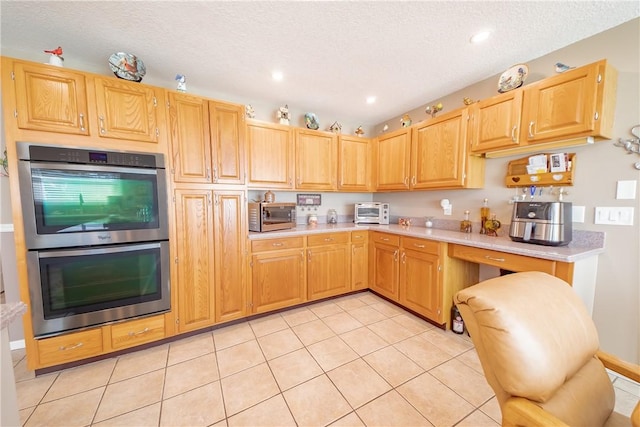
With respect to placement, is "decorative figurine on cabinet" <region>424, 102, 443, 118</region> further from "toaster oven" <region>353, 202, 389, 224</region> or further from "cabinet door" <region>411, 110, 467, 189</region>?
"toaster oven" <region>353, 202, 389, 224</region>

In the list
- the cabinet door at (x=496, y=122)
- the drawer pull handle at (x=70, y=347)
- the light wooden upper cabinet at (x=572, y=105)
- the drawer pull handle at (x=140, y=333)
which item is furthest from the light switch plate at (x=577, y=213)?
the drawer pull handle at (x=70, y=347)

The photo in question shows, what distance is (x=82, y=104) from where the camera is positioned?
1646mm

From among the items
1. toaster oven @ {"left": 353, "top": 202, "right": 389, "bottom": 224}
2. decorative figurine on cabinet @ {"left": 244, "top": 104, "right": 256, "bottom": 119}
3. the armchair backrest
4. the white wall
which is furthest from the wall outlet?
decorative figurine on cabinet @ {"left": 244, "top": 104, "right": 256, "bottom": 119}

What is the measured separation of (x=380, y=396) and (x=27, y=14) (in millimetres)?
3347

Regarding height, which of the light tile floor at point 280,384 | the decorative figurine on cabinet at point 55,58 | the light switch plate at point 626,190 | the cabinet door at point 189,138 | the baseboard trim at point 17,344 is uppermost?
the decorative figurine on cabinet at point 55,58

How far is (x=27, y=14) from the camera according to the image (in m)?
1.50

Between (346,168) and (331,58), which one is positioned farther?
(346,168)

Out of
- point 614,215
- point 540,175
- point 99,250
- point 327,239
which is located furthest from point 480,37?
point 99,250

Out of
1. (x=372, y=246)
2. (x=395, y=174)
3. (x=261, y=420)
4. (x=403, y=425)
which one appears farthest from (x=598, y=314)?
(x=261, y=420)

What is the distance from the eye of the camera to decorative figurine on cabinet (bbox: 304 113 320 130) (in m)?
3.02

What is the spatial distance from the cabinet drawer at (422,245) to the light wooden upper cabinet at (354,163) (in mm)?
1099

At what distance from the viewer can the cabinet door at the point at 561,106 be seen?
156 centimetres

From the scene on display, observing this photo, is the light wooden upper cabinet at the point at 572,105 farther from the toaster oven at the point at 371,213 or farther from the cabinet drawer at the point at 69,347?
the cabinet drawer at the point at 69,347

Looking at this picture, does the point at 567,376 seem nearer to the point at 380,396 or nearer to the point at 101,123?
the point at 380,396
